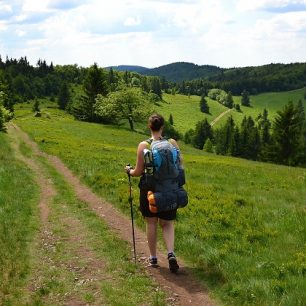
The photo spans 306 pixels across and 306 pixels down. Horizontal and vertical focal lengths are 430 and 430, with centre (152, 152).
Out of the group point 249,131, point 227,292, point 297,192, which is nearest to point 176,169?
point 227,292

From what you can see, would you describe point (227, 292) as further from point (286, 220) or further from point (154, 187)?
point (286, 220)

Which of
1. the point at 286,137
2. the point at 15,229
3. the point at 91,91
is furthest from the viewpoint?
the point at 91,91

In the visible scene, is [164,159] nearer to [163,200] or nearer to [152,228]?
[163,200]

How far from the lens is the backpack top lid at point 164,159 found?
9039mm

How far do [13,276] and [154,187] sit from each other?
11.5 feet

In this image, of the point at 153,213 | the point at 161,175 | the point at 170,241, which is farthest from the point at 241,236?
the point at 161,175

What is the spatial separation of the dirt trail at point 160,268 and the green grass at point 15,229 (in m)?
2.22

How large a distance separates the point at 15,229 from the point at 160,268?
4.83 m

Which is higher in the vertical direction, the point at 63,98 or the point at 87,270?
the point at 63,98

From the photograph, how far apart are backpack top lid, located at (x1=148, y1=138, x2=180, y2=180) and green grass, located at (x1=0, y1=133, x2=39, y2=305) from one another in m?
3.63

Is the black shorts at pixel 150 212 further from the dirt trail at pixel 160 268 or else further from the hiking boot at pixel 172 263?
the dirt trail at pixel 160 268

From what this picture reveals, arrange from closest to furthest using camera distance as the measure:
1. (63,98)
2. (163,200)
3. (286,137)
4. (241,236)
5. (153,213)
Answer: (163,200) < (153,213) < (241,236) < (286,137) < (63,98)

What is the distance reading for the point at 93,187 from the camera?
63.5ft

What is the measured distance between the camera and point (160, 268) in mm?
9812
